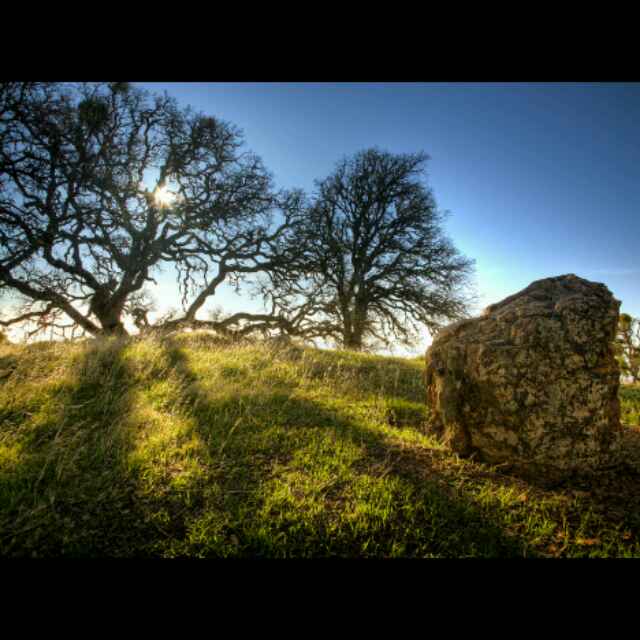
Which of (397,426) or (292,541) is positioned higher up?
(397,426)

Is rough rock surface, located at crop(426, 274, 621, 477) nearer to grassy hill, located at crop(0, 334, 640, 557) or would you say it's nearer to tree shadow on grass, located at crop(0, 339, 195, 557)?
grassy hill, located at crop(0, 334, 640, 557)

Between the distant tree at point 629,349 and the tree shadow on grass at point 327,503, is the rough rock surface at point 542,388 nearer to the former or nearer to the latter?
the tree shadow on grass at point 327,503

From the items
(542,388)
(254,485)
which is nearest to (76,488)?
(254,485)

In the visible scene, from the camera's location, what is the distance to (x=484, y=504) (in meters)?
2.62

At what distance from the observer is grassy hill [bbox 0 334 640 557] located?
6.93 feet

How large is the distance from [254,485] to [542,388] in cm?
299

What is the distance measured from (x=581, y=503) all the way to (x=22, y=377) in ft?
23.2

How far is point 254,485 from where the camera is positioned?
2756 millimetres

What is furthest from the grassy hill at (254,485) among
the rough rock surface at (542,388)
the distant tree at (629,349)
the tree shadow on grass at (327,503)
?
the distant tree at (629,349)

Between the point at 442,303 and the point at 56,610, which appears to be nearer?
the point at 56,610

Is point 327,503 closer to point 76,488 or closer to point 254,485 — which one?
point 254,485
